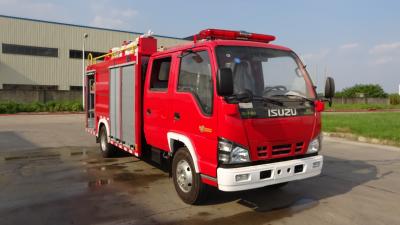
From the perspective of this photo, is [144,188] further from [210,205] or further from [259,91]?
[259,91]

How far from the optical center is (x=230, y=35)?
6137mm

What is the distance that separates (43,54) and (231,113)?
38.1m


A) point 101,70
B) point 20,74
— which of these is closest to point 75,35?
point 20,74

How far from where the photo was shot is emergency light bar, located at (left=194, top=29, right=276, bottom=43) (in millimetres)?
5961

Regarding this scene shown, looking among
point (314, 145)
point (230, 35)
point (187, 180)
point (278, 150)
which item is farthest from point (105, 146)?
point (314, 145)

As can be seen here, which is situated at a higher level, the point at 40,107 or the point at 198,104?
the point at 198,104

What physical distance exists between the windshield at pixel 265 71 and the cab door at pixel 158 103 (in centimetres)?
122

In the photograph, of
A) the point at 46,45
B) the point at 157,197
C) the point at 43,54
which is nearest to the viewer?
the point at 157,197

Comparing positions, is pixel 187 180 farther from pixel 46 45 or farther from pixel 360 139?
pixel 46 45

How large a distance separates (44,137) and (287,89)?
1101cm

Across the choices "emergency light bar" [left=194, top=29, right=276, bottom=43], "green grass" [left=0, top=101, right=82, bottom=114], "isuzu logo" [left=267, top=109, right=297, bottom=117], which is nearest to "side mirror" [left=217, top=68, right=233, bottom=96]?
"isuzu logo" [left=267, top=109, right=297, bottom=117]

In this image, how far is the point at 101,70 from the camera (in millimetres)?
9539

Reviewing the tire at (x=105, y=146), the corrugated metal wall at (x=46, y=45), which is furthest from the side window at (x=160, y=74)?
the corrugated metal wall at (x=46, y=45)

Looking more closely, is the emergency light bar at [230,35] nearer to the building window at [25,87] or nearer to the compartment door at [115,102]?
the compartment door at [115,102]
